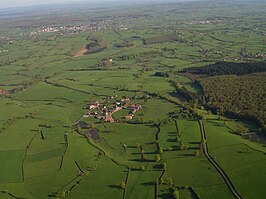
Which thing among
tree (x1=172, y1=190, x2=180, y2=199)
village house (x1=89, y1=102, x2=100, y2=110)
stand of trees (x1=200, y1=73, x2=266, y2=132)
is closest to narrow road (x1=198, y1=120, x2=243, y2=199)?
tree (x1=172, y1=190, x2=180, y2=199)

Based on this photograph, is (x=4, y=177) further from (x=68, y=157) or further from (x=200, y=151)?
(x=200, y=151)

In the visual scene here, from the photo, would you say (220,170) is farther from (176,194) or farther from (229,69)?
(229,69)

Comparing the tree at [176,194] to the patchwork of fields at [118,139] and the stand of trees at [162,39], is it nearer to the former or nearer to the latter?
the patchwork of fields at [118,139]

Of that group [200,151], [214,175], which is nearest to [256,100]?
[200,151]

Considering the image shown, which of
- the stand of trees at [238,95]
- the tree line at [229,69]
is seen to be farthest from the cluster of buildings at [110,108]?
the tree line at [229,69]

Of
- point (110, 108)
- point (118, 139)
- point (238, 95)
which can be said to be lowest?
point (118, 139)

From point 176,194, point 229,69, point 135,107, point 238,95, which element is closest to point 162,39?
point 229,69

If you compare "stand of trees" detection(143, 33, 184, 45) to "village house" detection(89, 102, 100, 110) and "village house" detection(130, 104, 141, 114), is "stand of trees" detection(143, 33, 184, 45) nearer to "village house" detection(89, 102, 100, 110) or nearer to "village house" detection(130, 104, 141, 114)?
"village house" detection(89, 102, 100, 110)

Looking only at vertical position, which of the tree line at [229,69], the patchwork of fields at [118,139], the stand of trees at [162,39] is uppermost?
the tree line at [229,69]
